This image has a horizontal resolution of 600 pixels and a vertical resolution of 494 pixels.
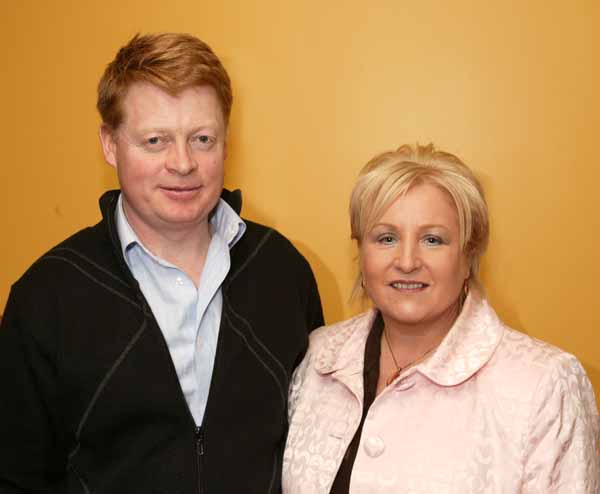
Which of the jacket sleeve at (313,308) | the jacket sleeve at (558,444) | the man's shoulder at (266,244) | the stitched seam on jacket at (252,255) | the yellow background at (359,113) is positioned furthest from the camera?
the yellow background at (359,113)

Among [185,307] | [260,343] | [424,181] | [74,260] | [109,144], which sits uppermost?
[109,144]

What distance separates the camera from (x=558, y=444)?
162 cm

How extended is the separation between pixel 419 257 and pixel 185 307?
542 millimetres

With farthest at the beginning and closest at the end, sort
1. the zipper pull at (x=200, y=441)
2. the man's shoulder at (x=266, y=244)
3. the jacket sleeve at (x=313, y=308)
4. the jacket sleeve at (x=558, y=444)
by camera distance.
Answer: the jacket sleeve at (x=313, y=308), the man's shoulder at (x=266, y=244), the zipper pull at (x=200, y=441), the jacket sleeve at (x=558, y=444)

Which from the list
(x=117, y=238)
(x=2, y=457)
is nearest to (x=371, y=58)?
(x=117, y=238)

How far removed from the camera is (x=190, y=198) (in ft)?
5.90

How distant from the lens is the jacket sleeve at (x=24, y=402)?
1.67 m

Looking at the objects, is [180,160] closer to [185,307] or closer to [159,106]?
[159,106]

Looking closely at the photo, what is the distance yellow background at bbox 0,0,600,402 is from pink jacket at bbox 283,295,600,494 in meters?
0.65

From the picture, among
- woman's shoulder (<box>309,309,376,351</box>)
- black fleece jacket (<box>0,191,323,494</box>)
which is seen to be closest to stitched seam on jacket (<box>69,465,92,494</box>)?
black fleece jacket (<box>0,191,323,494</box>)

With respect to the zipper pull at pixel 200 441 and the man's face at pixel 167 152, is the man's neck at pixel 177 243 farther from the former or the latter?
the zipper pull at pixel 200 441

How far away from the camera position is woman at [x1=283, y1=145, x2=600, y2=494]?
1645 mm

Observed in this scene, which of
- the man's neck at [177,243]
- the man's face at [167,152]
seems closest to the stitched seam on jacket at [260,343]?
the man's neck at [177,243]

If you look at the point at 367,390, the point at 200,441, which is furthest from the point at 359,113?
the point at 200,441
